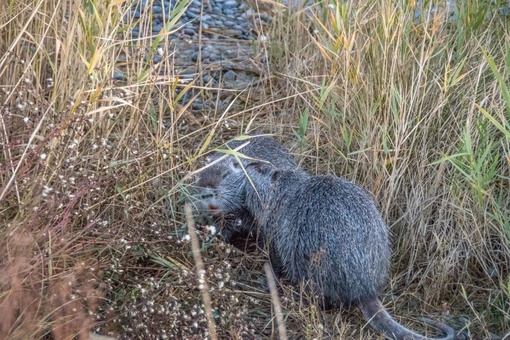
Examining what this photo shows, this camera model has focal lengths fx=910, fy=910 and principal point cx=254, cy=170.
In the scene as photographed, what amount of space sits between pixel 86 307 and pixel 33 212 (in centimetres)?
43

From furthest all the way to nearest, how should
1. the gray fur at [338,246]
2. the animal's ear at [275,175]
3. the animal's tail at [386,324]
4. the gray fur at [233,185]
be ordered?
the gray fur at [233,185]
the animal's ear at [275,175]
the gray fur at [338,246]
the animal's tail at [386,324]

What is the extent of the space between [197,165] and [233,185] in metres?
0.24

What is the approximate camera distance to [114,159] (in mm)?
3963

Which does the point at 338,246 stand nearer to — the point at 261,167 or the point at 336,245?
the point at 336,245

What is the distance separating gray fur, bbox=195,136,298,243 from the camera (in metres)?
4.44

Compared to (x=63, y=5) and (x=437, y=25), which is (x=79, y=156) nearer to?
(x=63, y=5)

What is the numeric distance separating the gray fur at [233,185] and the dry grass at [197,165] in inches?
6.0

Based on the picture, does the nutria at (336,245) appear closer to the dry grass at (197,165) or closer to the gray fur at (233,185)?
the dry grass at (197,165)

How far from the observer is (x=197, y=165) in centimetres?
436

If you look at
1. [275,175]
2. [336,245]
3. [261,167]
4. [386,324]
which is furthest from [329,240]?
[261,167]

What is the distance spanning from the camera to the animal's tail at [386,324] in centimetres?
369

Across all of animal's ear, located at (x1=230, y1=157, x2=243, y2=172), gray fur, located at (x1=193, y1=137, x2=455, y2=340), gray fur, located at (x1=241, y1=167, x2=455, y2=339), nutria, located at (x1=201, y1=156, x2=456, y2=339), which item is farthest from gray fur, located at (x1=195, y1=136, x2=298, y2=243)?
gray fur, located at (x1=241, y1=167, x2=455, y2=339)

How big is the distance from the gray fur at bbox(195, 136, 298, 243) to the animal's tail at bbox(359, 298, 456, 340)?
0.84 meters

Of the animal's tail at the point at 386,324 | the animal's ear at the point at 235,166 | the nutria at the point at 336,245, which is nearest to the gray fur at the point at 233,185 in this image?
the animal's ear at the point at 235,166
